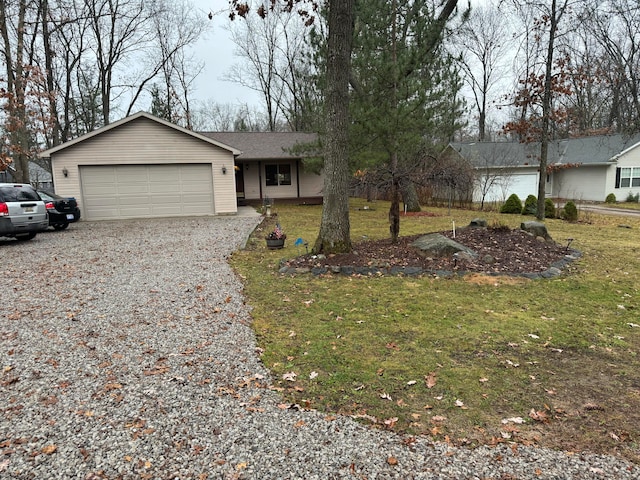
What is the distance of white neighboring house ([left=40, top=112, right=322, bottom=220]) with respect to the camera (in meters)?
15.0

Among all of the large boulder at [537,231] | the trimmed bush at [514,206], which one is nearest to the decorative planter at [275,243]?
the large boulder at [537,231]

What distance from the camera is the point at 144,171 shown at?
15773mm

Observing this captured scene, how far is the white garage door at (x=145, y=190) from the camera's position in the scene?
1540cm

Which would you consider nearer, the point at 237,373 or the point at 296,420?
the point at 296,420

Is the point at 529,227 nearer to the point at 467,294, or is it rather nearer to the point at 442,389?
the point at 467,294

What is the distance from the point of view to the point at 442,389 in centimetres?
314

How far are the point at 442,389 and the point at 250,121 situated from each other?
3961 cm

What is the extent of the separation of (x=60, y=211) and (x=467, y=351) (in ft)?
43.3

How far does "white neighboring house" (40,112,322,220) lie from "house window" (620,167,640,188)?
73.5ft

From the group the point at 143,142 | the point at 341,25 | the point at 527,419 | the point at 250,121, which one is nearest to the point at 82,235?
the point at 143,142

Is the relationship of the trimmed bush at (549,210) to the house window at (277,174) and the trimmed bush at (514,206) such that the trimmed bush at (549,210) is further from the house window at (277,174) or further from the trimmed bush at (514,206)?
the house window at (277,174)

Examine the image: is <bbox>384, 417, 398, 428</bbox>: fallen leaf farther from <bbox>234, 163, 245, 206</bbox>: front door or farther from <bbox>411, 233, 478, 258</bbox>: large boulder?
<bbox>234, 163, 245, 206</bbox>: front door

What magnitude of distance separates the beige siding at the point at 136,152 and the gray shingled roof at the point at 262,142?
4335 millimetres

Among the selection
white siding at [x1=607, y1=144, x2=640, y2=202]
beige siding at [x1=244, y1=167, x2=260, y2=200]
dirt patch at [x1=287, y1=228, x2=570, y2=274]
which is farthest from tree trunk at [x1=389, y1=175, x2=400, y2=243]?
white siding at [x1=607, y1=144, x2=640, y2=202]
